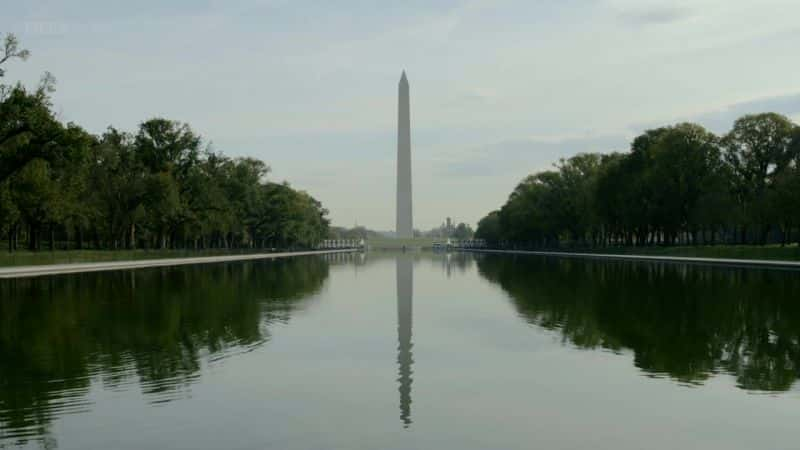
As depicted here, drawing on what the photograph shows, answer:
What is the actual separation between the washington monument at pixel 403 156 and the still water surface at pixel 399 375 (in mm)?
83171

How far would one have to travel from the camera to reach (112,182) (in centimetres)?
6562

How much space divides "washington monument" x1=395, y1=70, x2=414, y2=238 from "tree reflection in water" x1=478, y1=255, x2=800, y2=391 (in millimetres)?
74612

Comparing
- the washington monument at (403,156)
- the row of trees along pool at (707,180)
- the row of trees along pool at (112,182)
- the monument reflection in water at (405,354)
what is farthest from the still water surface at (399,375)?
the washington monument at (403,156)

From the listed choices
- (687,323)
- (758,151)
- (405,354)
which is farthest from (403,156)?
(405,354)

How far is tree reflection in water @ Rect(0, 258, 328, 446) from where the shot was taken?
9660mm

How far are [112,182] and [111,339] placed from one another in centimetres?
5527

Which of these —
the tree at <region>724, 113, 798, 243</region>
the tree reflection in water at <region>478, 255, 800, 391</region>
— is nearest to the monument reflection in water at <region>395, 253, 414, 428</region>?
the tree reflection in water at <region>478, 255, 800, 391</region>

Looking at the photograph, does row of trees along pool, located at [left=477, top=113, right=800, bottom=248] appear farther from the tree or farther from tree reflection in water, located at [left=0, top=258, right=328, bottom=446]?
tree reflection in water, located at [left=0, top=258, right=328, bottom=446]

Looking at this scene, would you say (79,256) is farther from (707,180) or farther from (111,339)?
(707,180)

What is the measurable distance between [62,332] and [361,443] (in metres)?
10.7

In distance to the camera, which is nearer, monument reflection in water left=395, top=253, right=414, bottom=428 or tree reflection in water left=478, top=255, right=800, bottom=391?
monument reflection in water left=395, top=253, right=414, bottom=428

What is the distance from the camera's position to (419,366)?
1197 cm

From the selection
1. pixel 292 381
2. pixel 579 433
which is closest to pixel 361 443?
pixel 579 433

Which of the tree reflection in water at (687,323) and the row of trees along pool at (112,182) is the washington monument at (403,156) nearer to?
the row of trees along pool at (112,182)
